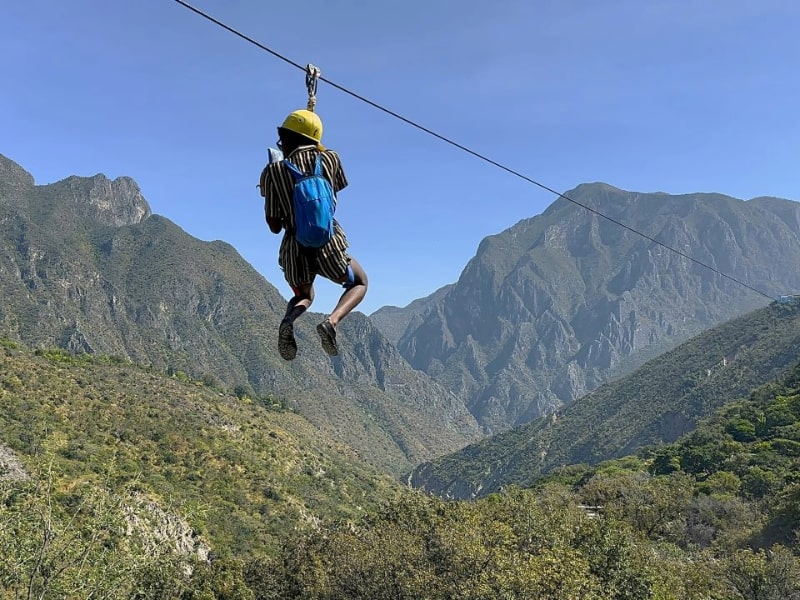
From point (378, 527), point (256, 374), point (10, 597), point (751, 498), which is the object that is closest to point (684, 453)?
point (751, 498)

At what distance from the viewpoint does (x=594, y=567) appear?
24391mm

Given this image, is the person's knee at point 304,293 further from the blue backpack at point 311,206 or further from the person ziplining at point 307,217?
the blue backpack at point 311,206

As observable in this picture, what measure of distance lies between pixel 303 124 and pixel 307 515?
65521 mm

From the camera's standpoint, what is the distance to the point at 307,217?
14.0 ft

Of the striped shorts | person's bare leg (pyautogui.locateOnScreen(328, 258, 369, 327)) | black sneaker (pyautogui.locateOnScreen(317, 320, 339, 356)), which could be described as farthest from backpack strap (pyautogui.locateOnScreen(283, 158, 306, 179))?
black sneaker (pyautogui.locateOnScreen(317, 320, 339, 356))

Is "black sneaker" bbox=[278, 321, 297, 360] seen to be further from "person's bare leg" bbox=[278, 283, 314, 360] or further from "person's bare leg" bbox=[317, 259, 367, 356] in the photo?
"person's bare leg" bbox=[317, 259, 367, 356]

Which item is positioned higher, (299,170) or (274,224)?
(299,170)

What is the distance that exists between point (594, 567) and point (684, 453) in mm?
55430

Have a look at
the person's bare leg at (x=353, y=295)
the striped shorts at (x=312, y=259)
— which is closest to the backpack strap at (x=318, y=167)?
the striped shorts at (x=312, y=259)

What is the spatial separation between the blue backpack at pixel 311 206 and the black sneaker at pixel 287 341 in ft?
→ 2.26

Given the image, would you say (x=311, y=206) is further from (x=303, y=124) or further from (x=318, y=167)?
(x=303, y=124)

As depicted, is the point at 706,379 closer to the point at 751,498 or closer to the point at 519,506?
the point at 751,498

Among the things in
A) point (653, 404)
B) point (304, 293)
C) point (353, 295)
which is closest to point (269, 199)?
point (304, 293)

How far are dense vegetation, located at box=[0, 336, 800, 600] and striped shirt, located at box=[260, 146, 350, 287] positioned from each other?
12.6 ft
